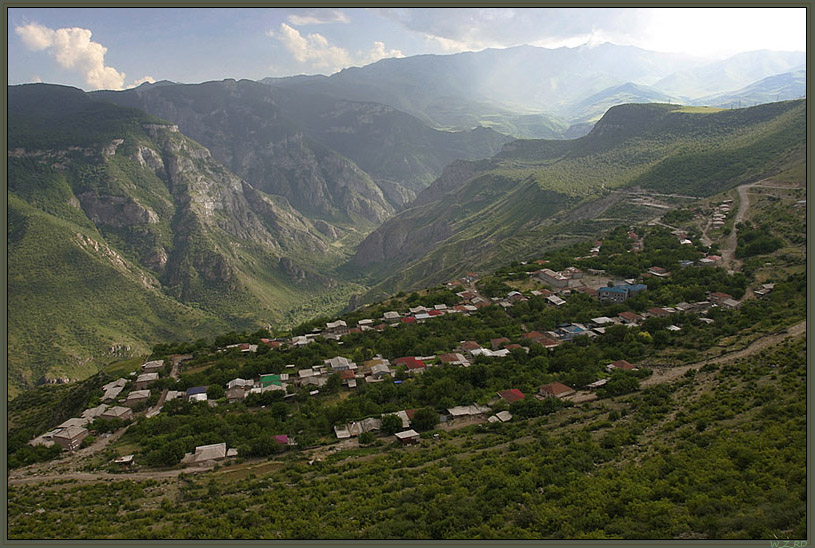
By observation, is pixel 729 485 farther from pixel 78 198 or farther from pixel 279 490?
pixel 78 198

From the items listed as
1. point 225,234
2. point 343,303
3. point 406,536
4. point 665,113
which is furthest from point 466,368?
point 225,234

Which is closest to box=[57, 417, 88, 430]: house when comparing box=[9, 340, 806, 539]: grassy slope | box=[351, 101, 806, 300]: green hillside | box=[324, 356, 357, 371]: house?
box=[9, 340, 806, 539]: grassy slope

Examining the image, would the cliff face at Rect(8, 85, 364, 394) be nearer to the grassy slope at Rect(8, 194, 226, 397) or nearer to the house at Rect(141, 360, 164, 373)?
the grassy slope at Rect(8, 194, 226, 397)

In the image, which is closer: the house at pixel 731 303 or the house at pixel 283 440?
A: the house at pixel 283 440

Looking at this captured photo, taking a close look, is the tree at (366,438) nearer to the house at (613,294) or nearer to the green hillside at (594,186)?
the house at (613,294)

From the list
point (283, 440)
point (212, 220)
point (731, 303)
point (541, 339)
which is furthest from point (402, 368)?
point (212, 220)

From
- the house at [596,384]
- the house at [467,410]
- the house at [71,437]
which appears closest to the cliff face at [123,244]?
the house at [71,437]
